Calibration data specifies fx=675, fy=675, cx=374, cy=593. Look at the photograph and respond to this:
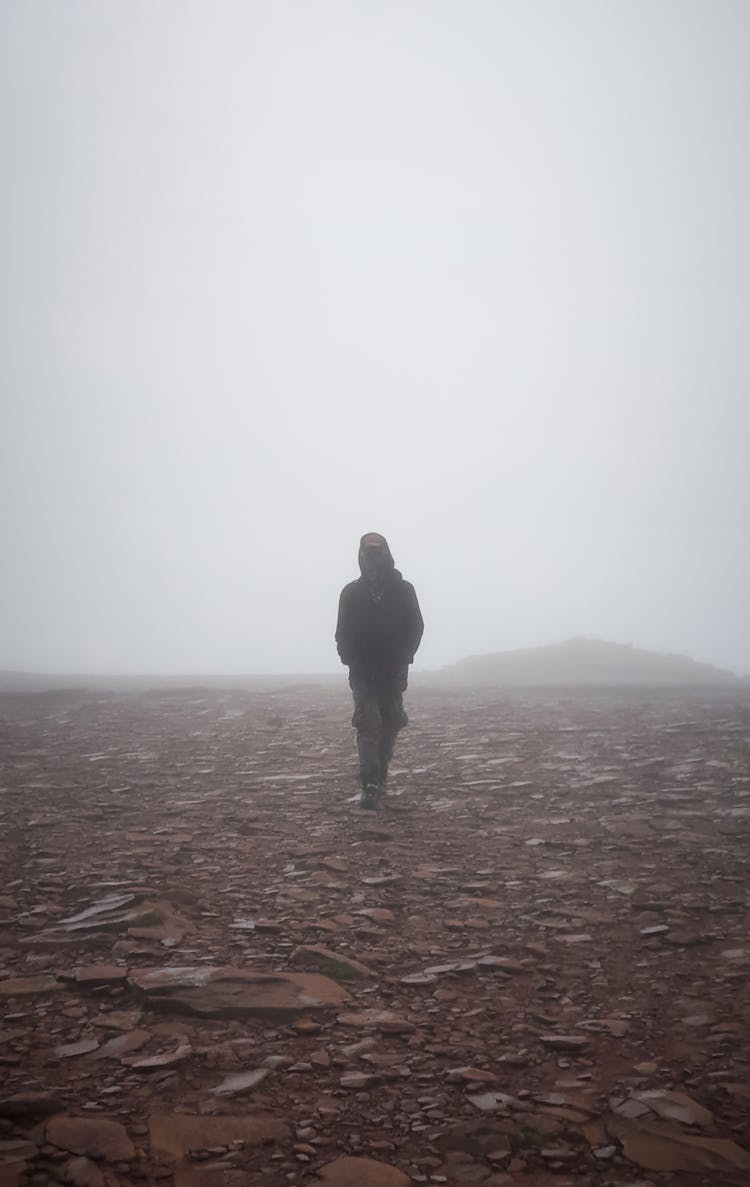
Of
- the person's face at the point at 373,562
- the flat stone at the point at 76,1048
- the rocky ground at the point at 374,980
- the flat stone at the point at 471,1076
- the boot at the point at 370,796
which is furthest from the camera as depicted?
the person's face at the point at 373,562

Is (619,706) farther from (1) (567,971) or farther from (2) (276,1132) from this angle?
(2) (276,1132)

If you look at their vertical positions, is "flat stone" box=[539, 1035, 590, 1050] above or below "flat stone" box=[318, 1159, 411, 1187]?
below

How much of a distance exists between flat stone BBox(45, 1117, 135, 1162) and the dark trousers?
6.53 metres

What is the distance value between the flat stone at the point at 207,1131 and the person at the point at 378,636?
22.7 ft

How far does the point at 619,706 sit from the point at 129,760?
13.8 metres

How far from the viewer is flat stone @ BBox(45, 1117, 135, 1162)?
11.0 feet

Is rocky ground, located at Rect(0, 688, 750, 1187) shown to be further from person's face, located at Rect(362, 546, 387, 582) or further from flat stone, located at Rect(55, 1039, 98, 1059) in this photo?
person's face, located at Rect(362, 546, 387, 582)

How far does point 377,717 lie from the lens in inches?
412

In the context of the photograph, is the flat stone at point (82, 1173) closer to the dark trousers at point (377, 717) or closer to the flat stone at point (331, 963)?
the flat stone at point (331, 963)

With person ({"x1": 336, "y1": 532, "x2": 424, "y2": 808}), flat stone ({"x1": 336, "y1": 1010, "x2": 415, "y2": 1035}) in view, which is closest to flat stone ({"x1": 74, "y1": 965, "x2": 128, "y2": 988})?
flat stone ({"x1": 336, "y1": 1010, "x2": 415, "y2": 1035})

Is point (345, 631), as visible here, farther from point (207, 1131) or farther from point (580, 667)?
point (580, 667)

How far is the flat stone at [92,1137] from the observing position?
11.0 ft

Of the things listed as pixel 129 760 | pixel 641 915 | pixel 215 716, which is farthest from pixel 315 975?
pixel 215 716

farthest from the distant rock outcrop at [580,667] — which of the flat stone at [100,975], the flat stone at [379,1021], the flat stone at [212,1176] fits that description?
the flat stone at [212,1176]
